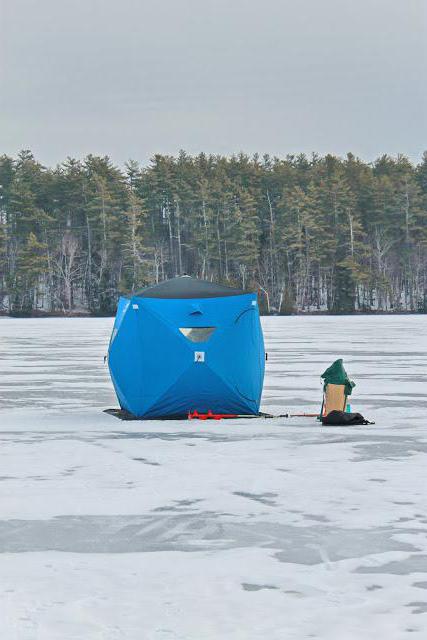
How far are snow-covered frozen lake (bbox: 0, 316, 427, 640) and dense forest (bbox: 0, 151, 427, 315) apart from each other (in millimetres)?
107230

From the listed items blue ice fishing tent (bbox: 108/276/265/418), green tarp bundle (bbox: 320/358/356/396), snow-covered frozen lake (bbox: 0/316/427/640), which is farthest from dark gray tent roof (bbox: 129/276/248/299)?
green tarp bundle (bbox: 320/358/356/396)

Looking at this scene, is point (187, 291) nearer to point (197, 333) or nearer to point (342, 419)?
point (197, 333)

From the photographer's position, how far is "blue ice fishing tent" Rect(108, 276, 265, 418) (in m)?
16.2

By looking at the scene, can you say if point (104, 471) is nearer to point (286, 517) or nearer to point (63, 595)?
point (286, 517)

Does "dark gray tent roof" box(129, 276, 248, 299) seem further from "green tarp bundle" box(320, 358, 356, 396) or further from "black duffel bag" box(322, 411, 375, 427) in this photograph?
"black duffel bag" box(322, 411, 375, 427)

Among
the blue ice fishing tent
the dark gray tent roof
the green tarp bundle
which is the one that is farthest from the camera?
the dark gray tent roof

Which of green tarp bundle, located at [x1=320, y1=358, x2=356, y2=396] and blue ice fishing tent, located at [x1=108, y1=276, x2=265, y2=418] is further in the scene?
blue ice fishing tent, located at [x1=108, y1=276, x2=265, y2=418]

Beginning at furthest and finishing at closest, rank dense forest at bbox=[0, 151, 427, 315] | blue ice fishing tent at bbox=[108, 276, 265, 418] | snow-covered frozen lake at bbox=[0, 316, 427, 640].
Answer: dense forest at bbox=[0, 151, 427, 315] < blue ice fishing tent at bbox=[108, 276, 265, 418] < snow-covered frozen lake at bbox=[0, 316, 427, 640]

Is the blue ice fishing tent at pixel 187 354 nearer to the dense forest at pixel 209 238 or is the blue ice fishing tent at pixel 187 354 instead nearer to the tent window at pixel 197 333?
the tent window at pixel 197 333

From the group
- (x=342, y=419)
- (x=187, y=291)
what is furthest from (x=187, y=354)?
(x=342, y=419)

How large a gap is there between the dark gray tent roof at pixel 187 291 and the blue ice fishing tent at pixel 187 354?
0.05ft

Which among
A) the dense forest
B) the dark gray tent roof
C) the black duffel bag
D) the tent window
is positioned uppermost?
the dense forest

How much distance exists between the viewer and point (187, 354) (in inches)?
636

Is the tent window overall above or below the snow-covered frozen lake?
above
